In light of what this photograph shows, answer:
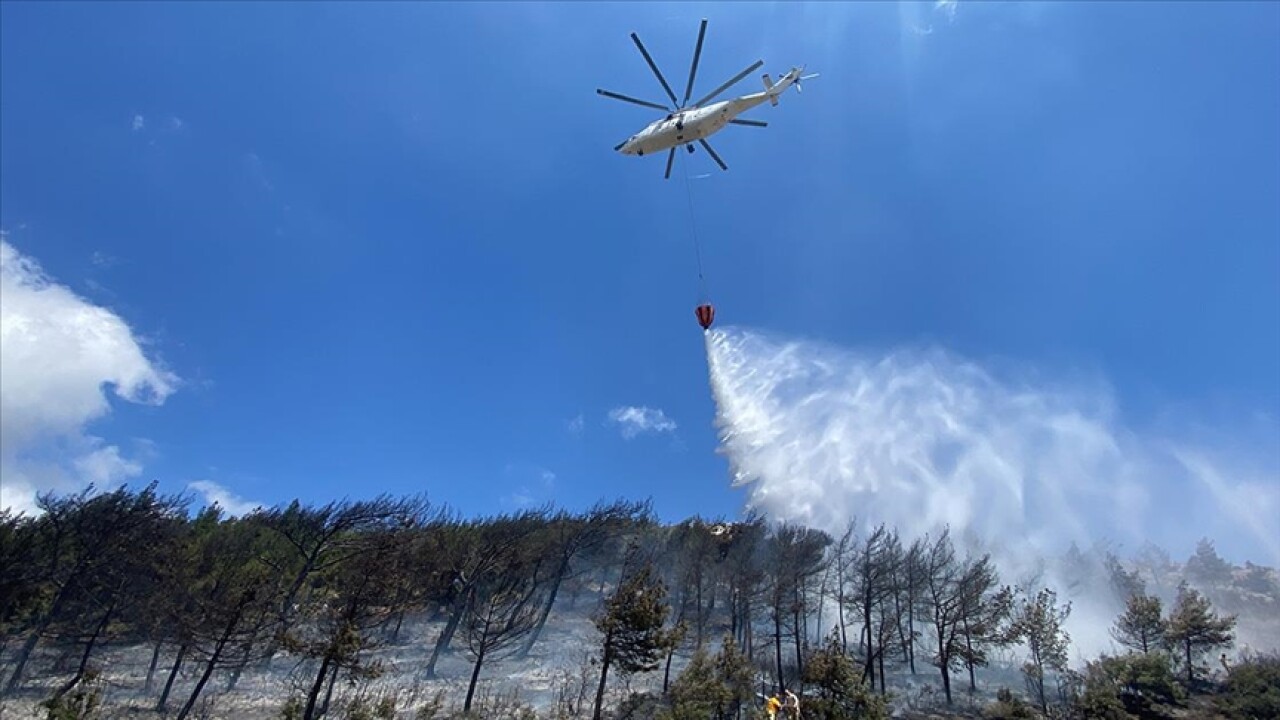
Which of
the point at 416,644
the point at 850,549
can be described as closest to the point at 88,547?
the point at 416,644

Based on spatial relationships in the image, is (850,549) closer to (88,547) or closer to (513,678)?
(513,678)

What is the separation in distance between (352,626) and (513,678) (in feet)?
67.1

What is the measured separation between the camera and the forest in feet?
91.0

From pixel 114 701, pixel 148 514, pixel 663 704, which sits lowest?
pixel 114 701

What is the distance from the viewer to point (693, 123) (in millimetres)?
24328

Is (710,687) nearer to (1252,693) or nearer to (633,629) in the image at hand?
(633,629)

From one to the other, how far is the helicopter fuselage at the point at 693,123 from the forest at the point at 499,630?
20.2m

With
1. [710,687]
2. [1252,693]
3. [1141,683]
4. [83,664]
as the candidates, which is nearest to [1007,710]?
[1141,683]

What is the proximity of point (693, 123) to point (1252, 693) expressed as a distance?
51234mm

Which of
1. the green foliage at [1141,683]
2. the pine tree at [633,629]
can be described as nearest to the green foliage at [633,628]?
the pine tree at [633,629]

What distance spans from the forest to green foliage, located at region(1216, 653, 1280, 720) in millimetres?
174

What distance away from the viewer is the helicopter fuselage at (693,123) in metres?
23.9

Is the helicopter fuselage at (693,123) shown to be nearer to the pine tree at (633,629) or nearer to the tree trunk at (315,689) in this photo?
the pine tree at (633,629)

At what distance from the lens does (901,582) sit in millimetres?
54594
